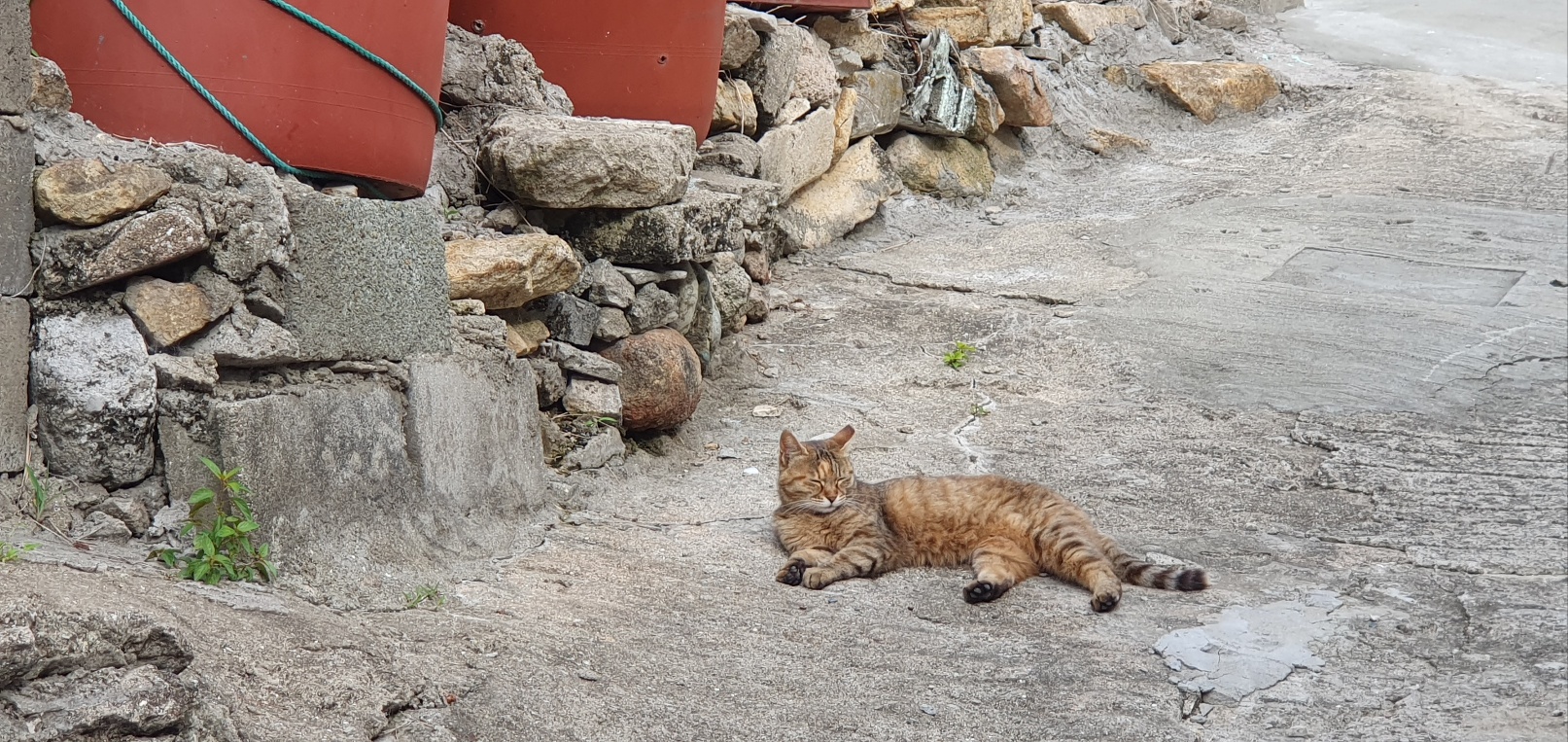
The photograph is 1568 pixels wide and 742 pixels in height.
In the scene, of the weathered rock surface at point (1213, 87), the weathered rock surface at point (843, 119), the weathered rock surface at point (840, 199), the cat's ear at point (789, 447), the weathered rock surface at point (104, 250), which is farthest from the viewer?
the weathered rock surface at point (1213, 87)

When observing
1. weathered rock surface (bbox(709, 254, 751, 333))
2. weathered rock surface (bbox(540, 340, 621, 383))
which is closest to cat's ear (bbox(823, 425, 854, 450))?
weathered rock surface (bbox(540, 340, 621, 383))

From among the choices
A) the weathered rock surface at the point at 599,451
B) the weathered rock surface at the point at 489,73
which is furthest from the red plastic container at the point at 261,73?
the weathered rock surface at the point at 599,451

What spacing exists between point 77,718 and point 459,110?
128 inches

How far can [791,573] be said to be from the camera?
4.08m

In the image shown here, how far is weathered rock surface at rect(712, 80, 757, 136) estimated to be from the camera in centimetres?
664

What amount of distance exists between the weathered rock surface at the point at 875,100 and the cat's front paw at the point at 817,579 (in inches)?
178

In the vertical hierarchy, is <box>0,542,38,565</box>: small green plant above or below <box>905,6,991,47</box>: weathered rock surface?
below

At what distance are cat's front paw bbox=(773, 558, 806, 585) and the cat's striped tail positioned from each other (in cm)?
96

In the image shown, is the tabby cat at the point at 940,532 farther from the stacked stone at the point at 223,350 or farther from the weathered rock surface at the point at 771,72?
the weathered rock surface at the point at 771,72

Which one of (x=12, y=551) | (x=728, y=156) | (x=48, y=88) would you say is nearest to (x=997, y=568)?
(x=12, y=551)

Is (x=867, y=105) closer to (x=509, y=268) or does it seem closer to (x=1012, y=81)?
(x=1012, y=81)

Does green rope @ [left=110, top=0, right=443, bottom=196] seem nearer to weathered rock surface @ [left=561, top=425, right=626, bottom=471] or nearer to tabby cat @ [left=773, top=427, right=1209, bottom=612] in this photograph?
weathered rock surface @ [left=561, top=425, right=626, bottom=471]

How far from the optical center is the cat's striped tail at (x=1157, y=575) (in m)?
4.04

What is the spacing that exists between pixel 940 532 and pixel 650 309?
1666 mm
